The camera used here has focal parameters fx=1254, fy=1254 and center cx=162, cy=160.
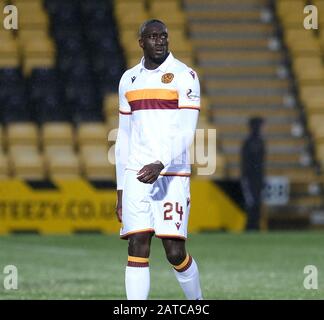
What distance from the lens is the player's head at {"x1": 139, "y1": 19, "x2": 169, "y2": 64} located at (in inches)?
323

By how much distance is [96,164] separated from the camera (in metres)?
19.8

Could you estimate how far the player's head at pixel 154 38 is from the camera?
8203 millimetres

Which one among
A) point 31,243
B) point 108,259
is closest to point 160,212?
point 108,259

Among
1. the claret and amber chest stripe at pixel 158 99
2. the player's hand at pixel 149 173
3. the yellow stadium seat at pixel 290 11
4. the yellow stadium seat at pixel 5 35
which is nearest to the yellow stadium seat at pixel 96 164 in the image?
the yellow stadium seat at pixel 5 35

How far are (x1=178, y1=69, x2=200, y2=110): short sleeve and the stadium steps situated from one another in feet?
38.1

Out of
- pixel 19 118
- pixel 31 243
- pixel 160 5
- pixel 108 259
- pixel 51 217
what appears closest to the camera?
pixel 108 259

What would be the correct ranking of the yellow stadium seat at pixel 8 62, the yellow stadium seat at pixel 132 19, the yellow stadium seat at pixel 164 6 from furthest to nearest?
the yellow stadium seat at pixel 164 6 → the yellow stadium seat at pixel 132 19 → the yellow stadium seat at pixel 8 62

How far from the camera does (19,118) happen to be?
66.9 ft

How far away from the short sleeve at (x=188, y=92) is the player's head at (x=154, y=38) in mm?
211

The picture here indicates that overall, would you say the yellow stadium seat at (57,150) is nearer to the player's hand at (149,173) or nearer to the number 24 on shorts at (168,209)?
the number 24 on shorts at (168,209)

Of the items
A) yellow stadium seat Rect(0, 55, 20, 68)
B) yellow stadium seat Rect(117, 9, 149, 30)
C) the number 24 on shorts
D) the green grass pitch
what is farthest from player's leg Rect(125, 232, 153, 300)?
yellow stadium seat Rect(117, 9, 149, 30)

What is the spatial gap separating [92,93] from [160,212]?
12.8m

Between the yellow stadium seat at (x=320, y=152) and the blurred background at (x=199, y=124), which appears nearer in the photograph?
the blurred background at (x=199, y=124)

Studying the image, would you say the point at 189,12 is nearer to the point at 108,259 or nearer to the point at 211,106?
the point at 211,106
